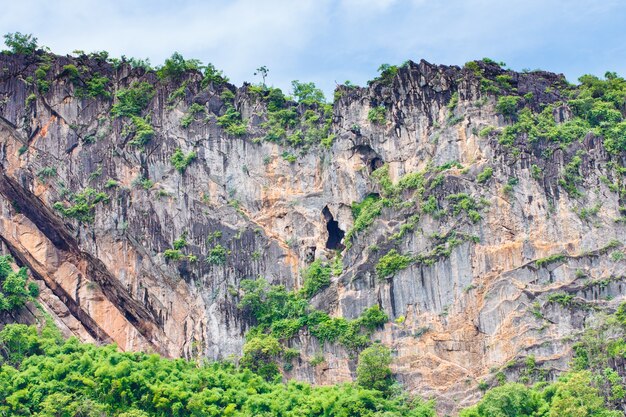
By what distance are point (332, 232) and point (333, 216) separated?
792mm

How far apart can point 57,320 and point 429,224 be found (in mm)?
13588

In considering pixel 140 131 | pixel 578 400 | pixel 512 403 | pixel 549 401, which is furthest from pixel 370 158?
pixel 578 400

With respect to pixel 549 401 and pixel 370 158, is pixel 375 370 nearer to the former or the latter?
pixel 549 401

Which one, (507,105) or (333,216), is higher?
(507,105)

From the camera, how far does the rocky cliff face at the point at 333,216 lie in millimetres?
45844

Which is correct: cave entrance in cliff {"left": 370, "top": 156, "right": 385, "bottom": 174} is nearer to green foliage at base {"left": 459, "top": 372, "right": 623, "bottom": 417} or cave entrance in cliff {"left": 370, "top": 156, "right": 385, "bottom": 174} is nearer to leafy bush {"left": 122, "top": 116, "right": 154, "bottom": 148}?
leafy bush {"left": 122, "top": 116, "right": 154, "bottom": 148}

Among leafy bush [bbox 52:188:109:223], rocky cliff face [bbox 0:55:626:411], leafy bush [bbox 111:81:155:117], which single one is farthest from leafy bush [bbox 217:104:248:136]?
leafy bush [bbox 52:188:109:223]

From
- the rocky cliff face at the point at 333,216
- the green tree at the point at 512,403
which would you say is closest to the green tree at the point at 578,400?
the green tree at the point at 512,403

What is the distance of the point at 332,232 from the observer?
51219 mm

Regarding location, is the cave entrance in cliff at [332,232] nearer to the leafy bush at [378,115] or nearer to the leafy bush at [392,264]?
the leafy bush at [392,264]

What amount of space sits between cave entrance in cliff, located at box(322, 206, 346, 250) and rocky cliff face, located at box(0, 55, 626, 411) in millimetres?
80

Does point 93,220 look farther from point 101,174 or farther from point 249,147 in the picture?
point 249,147

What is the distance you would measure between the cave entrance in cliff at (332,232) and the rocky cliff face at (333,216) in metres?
0.08

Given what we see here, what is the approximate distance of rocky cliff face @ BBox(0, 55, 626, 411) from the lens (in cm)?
4584
